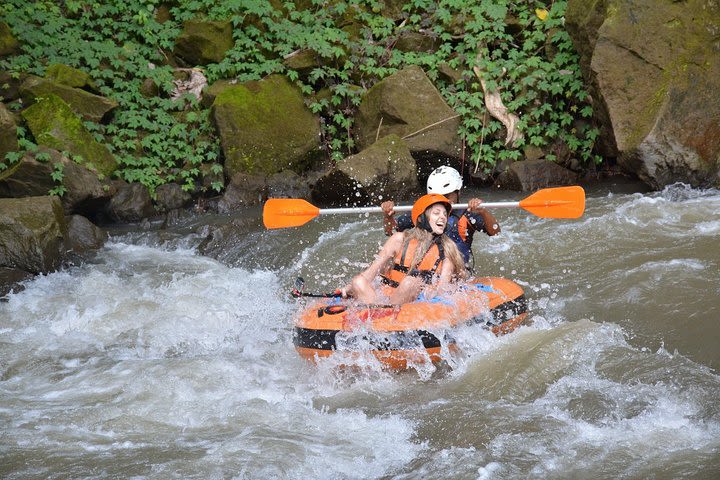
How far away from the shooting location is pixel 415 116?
31.6 ft

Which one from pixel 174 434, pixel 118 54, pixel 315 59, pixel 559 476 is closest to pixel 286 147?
→ pixel 315 59

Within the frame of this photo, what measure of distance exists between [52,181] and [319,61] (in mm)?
3830

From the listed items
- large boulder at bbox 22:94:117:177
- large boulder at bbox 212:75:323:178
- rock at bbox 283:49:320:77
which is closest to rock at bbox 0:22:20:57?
large boulder at bbox 22:94:117:177

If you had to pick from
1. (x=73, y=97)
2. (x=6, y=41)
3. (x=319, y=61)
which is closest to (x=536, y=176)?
(x=319, y=61)

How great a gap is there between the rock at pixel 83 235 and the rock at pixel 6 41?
2980 millimetres

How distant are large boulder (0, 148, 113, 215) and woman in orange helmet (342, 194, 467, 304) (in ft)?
15.4

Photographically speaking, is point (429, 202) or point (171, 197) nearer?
point (429, 202)

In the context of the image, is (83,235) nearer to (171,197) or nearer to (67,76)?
(171,197)

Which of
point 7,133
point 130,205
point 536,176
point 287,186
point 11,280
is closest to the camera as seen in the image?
point 11,280

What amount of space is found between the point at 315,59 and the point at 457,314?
634cm

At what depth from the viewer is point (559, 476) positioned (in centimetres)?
338

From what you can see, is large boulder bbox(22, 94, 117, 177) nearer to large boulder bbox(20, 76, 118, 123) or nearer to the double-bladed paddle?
large boulder bbox(20, 76, 118, 123)

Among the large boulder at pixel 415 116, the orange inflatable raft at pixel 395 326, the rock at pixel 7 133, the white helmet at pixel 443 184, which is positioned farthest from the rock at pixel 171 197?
the orange inflatable raft at pixel 395 326

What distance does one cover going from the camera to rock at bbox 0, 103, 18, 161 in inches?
336
